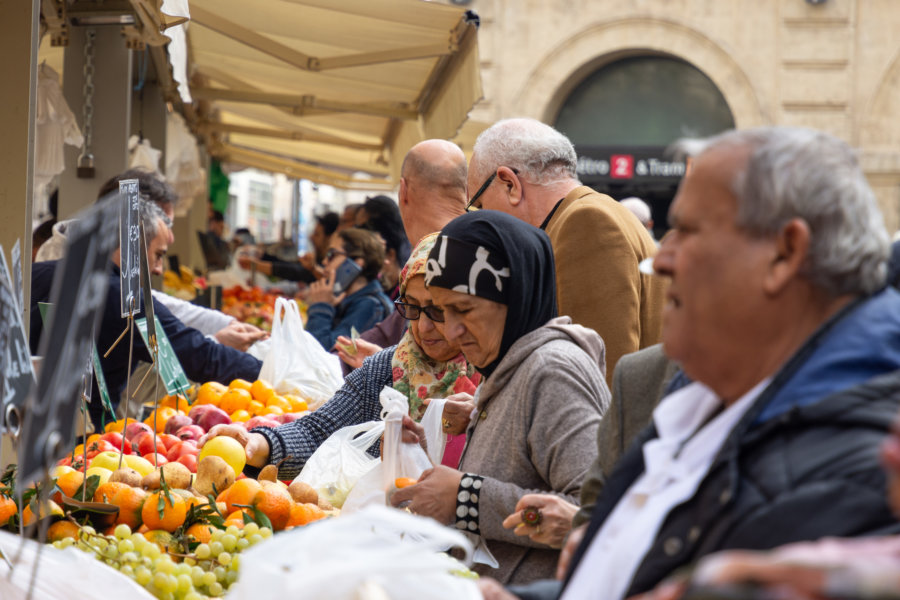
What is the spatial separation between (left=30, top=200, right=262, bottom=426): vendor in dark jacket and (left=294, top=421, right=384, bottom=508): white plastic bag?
148 cm

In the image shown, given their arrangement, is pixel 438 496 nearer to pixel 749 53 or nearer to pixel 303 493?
pixel 303 493

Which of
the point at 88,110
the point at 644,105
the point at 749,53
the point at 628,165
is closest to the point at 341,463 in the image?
the point at 88,110

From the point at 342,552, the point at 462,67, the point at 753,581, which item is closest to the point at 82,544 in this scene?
the point at 342,552

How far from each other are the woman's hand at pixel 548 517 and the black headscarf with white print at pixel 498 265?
50cm

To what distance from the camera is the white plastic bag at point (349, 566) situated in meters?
1.22

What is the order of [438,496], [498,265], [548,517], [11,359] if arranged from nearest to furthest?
[11,359], [548,517], [438,496], [498,265]

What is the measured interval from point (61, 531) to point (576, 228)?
1.69 m

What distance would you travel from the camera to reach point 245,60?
8.15 meters

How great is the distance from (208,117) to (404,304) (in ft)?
26.6

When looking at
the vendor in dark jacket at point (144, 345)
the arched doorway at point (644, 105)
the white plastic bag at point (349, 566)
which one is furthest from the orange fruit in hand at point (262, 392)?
the arched doorway at point (644, 105)

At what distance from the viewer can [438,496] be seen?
2.21m

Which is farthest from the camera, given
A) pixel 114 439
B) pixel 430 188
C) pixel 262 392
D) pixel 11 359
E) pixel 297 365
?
pixel 297 365

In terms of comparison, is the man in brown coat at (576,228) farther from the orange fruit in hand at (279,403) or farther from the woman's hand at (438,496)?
the orange fruit in hand at (279,403)

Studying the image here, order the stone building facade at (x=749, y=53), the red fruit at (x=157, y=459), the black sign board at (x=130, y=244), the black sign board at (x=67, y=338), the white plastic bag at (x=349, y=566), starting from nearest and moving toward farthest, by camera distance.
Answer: the white plastic bag at (x=349, y=566) → the black sign board at (x=67, y=338) → the black sign board at (x=130, y=244) → the red fruit at (x=157, y=459) → the stone building facade at (x=749, y=53)
